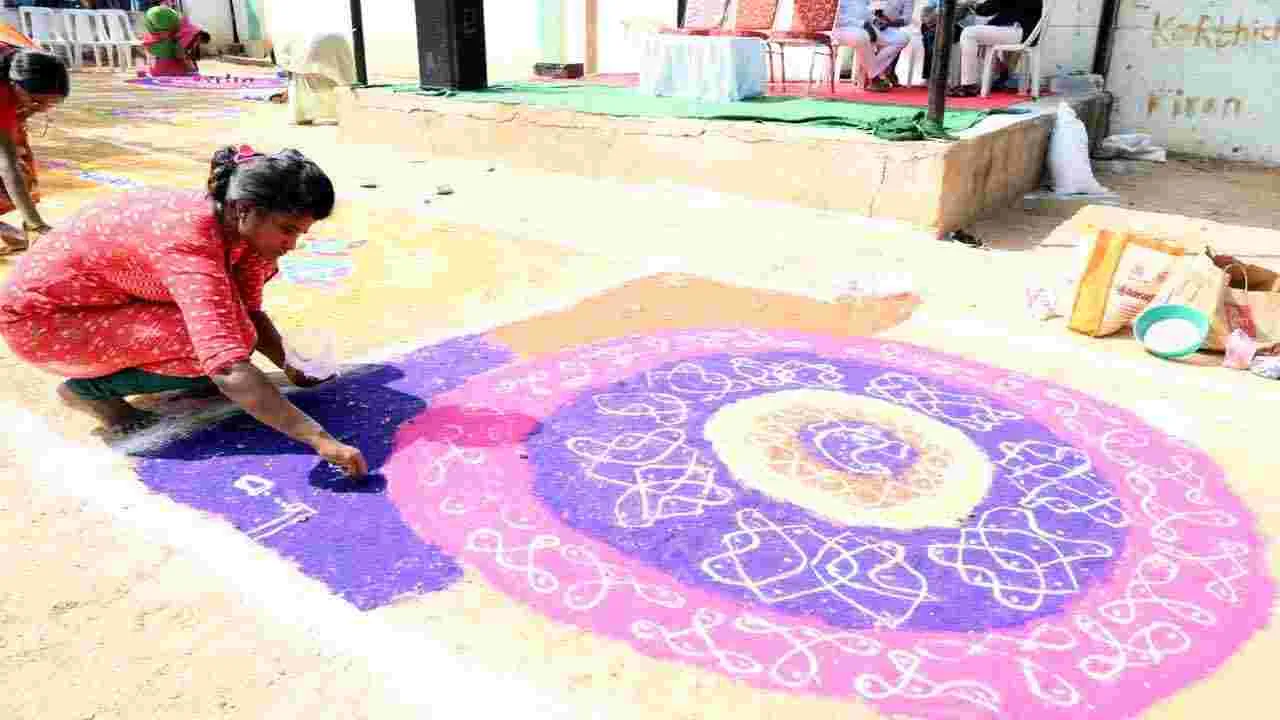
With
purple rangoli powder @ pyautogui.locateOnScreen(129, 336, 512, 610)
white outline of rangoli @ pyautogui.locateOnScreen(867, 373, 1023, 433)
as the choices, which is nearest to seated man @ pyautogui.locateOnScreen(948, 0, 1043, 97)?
white outline of rangoli @ pyautogui.locateOnScreen(867, 373, 1023, 433)

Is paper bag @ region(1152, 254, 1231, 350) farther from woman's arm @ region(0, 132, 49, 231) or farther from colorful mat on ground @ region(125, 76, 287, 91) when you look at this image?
colorful mat on ground @ region(125, 76, 287, 91)

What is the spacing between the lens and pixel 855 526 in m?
2.29

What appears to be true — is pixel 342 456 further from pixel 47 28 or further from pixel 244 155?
pixel 47 28

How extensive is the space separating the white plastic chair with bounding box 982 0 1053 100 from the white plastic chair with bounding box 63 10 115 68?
51.9 ft

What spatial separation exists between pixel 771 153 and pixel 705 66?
5.62 feet

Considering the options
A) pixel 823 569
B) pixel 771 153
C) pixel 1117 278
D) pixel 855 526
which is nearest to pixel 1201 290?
pixel 1117 278

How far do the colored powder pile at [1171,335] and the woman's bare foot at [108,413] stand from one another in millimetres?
3746

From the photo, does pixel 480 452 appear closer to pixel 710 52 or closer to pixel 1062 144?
pixel 710 52

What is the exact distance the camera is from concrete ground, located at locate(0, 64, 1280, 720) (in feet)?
5.65

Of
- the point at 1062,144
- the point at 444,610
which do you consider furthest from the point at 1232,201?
the point at 444,610

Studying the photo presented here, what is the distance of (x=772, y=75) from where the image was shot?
9.14 meters

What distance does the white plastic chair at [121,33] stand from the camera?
55.1ft

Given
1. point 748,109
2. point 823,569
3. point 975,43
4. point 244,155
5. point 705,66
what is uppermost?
point 975,43

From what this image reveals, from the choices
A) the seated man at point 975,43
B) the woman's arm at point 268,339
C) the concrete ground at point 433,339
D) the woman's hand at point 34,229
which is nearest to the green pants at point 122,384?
the concrete ground at point 433,339
